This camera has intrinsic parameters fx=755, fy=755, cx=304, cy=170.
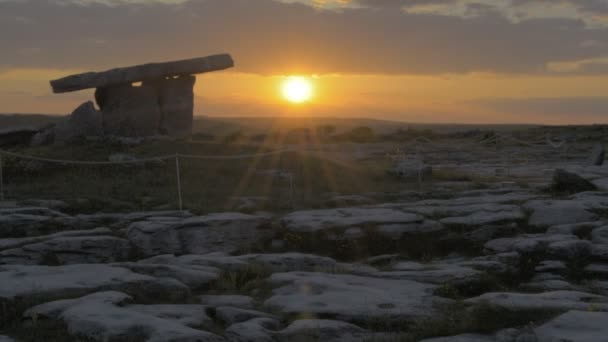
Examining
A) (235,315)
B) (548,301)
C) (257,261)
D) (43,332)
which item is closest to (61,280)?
(43,332)

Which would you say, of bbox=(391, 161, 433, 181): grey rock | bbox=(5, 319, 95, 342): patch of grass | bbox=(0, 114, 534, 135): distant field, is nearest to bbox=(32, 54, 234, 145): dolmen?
bbox=(391, 161, 433, 181): grey rock

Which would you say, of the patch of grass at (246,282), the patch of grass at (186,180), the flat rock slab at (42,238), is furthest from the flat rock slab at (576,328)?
the patch of grass at (186,180)

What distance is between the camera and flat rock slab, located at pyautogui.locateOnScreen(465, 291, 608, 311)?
255 inches

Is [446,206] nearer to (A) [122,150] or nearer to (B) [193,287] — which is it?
(B) [193,287]

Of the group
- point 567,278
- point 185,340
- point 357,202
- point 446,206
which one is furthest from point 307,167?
point 185,340

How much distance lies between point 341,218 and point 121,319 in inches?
237

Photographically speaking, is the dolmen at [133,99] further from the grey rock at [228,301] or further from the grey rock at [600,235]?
the grey rock at [228,301]

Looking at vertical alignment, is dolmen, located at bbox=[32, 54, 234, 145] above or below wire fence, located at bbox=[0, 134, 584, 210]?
above

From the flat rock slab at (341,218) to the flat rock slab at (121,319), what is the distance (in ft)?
15.5

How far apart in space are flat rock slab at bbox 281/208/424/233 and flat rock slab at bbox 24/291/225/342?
4736 millimetres

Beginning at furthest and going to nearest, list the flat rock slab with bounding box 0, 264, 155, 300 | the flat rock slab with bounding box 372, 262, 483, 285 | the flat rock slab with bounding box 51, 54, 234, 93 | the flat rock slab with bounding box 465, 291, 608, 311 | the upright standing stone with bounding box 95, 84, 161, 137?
1. the upright standing stone with bounding box 95, 84, 161, 137
2. the flat rock slab with bounding box 51, 54, 234, 93
3. the flat rock slab with bounding box 372, 262, 483, 285
4. the flat rock slab with bounding box 0, 264, 155, 300
5. the flat rock slab with bounding box 465, 291, 608, 311

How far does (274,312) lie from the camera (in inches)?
269

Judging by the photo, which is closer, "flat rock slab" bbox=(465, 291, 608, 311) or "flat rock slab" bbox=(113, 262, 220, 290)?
"flat rock slab" bbox=(465, 291, 608, 311)

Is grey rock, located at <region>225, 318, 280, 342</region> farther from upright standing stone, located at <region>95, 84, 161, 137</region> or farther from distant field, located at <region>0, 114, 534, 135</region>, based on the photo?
distant field, located at <region>0, 114, 534, 135</region>
